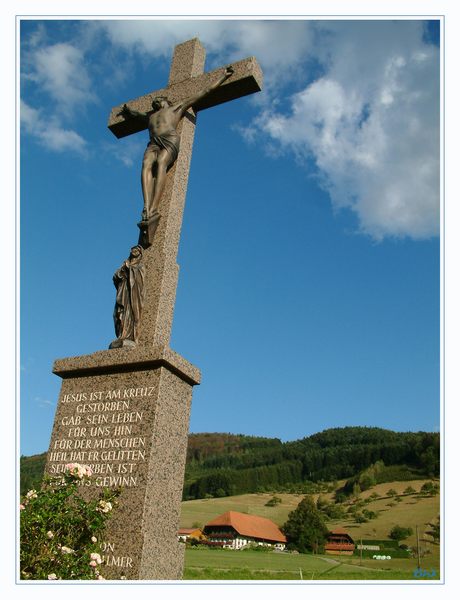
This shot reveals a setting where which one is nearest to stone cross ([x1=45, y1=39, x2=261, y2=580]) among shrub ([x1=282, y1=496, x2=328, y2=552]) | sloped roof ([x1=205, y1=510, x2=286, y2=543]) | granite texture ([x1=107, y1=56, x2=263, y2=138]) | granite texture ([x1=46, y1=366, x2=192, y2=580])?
granite texture ([x1=46, y1=366, x2=192, y2=580])

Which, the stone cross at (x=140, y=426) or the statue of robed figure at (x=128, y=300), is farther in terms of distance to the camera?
the statue of robed figure at (x=128, y=300)

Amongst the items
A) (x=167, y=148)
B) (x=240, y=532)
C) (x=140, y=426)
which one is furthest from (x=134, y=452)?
(x=240, y=532)

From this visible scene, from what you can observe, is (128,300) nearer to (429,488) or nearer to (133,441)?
(133,441)

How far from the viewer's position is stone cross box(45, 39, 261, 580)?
5340 millimetres

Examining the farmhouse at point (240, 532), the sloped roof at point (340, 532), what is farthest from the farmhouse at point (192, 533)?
the sloped roof at point (340, 532)

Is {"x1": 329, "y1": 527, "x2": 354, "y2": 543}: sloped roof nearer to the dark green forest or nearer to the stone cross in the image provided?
the dark green forest

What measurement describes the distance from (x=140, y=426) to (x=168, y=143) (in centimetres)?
443

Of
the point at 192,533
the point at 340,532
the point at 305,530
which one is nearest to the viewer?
the point at 192,533

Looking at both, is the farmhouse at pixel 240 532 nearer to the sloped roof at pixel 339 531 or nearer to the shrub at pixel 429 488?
the sloped roof at pixel 339 531

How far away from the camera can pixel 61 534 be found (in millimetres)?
4777

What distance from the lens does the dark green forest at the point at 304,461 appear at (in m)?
→ 113

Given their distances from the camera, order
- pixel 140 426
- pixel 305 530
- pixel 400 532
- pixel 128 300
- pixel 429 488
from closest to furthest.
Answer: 1. pixel 140 426
2. pixel 128 300
3. pixel 400 532
4. pixel 305 530
5. pixel 429 488

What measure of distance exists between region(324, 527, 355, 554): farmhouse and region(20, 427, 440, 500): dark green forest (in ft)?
89.0

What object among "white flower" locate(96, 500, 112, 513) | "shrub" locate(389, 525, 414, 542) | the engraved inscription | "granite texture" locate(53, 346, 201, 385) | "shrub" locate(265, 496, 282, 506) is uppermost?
"granite texture" locate(53, 346, 201, 385)
